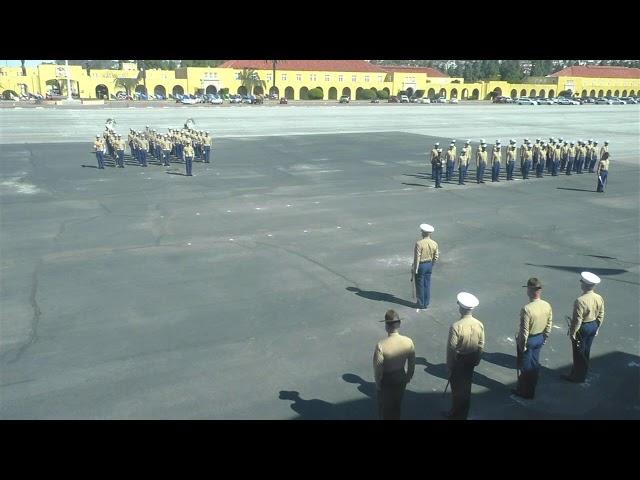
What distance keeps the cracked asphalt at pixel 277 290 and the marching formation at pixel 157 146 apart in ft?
8.52

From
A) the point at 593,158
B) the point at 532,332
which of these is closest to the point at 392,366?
the point at 532,332

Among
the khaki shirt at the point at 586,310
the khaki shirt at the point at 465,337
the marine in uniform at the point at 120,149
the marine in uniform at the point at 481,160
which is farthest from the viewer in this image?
the marine in uniform at the point at 120,149

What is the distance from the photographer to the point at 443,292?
976cm

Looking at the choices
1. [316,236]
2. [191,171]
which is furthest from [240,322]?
[191,171]

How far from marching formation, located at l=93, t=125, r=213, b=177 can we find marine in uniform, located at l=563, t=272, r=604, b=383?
16.9m

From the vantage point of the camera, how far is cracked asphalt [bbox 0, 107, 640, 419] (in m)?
6.41

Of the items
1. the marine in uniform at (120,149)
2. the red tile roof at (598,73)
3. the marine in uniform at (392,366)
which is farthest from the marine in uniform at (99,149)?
the red tile roof at (598,73)

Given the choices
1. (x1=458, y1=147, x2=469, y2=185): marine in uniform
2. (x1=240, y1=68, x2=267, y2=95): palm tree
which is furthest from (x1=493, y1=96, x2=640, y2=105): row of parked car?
(x1=458, y1=147, x2=469, y2=185): marine in uniform

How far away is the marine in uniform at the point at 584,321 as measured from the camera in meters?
6.52

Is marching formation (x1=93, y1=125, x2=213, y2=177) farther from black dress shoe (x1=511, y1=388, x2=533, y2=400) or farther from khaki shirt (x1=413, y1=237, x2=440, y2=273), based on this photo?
black dress shoe (x1=511, y1=388, x2=533, y2=400)

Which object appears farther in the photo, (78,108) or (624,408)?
(78,108)

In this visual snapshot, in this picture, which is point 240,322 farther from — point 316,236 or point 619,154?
point 619,154

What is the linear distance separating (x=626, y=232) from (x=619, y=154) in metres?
19.0

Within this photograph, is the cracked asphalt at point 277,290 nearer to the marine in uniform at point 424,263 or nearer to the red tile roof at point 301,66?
the marine in uniform at point 424,263
